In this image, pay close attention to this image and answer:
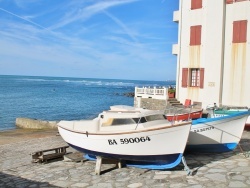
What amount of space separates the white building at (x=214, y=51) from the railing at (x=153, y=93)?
89.4 inches

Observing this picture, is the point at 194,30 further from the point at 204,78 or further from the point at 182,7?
the point at 204,78

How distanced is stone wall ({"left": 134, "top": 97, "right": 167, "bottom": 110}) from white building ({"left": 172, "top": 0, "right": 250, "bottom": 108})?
2.23 m

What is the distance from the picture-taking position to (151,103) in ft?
85.1

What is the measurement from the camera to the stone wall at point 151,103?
2468 centimetres

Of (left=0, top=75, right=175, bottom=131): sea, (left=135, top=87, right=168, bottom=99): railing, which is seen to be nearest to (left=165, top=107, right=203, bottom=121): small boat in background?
(left=0, top=75, right=175, bottom=131): sea

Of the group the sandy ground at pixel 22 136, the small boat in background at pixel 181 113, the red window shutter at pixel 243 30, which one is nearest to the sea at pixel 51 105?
the sandy ground at pixel 22 136

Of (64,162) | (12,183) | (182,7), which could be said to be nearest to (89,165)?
(64,162)

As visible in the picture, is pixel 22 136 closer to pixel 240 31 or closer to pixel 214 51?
pixel 214 51

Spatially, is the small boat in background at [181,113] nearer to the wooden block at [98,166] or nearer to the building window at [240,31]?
the wooden block at [98,166]

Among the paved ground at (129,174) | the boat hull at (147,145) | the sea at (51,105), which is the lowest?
the sea at (51,105)

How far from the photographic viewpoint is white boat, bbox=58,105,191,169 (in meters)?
9.49

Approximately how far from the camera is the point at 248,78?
1936 cm

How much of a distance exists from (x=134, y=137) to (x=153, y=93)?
16.9 meters

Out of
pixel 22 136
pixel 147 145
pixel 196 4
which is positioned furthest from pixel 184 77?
pixel 147 145
